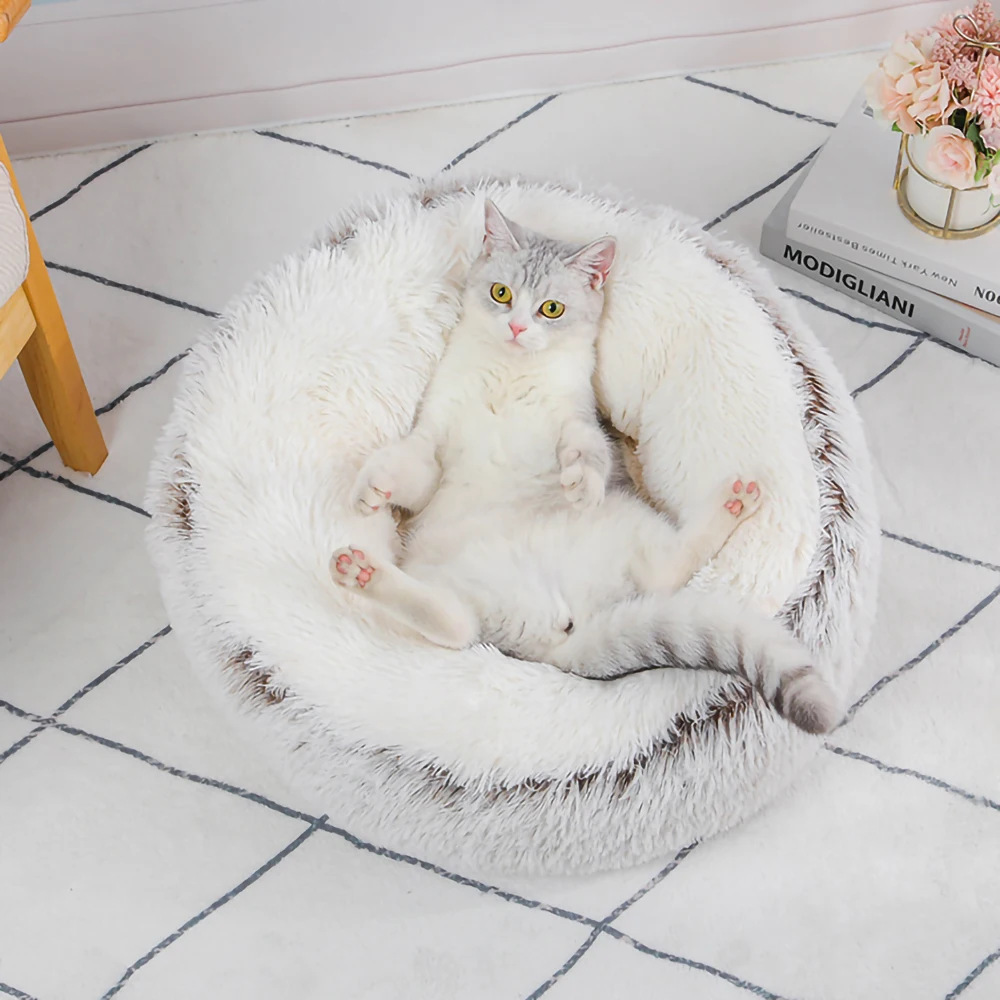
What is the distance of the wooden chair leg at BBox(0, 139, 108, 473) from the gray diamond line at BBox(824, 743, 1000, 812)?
3.48 feet

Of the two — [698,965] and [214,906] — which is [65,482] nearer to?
[214,906]

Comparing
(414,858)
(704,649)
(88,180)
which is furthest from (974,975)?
(88,180)

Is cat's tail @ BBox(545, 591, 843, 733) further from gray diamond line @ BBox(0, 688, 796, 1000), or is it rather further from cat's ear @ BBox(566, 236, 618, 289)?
cat's ear @ BBox(566, 236, 618, 289)

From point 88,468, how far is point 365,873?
0.71 meters

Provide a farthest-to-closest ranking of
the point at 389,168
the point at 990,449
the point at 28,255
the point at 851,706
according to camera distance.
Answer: the point at 389,168, the point at 990,449, the point at 851,706, the point at 28,255

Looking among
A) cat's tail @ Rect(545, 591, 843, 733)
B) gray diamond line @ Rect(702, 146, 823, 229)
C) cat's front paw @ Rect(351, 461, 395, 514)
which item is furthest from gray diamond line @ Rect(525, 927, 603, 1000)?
gray diamond line @ Rect(702, 146, 823, 229)

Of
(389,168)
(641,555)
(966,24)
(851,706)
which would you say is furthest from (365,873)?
(966,24)

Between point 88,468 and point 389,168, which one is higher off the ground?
point 389,168

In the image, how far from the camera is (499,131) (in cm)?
198

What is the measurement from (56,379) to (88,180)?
2.05 feet

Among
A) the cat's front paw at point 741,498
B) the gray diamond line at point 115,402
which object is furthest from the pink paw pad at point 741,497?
the gray diamond line at point 115,402

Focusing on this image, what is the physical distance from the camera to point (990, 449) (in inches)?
63.5

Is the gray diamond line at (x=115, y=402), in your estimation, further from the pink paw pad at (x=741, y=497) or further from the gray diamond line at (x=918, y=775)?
the gray diamond line at (x=918, y=775)

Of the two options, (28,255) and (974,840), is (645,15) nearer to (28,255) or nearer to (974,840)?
(28,255)
